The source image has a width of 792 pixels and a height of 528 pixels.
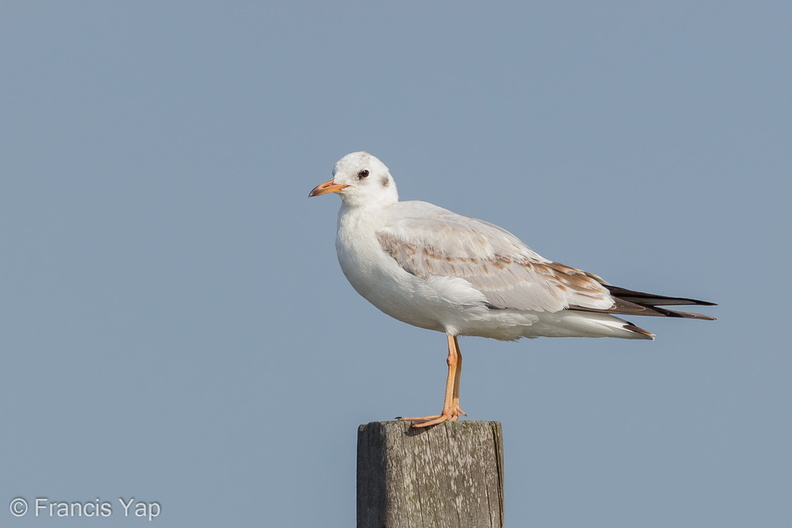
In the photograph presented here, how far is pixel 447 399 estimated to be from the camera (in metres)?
9.07

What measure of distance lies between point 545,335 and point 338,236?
7.85 ft

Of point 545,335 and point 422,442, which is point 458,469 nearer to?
point 422,442

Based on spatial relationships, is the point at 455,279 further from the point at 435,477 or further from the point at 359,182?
the point at 435,477

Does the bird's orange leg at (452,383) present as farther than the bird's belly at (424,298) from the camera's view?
No

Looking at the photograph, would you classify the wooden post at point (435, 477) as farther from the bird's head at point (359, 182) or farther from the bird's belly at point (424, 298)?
the bird's head at point (359, 182)

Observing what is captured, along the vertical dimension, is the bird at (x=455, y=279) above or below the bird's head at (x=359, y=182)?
below

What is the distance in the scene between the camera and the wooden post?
22.6ft

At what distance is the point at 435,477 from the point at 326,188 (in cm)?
393

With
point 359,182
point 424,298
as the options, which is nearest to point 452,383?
point 424,298

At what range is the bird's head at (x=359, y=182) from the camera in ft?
32.9

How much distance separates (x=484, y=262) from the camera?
9.87 meters

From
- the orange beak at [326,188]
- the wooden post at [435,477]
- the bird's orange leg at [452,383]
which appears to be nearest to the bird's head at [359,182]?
the orange beak at [326,188]

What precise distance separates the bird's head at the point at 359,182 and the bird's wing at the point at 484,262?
26cm

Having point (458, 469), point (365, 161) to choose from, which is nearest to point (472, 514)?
point (458, 469)
